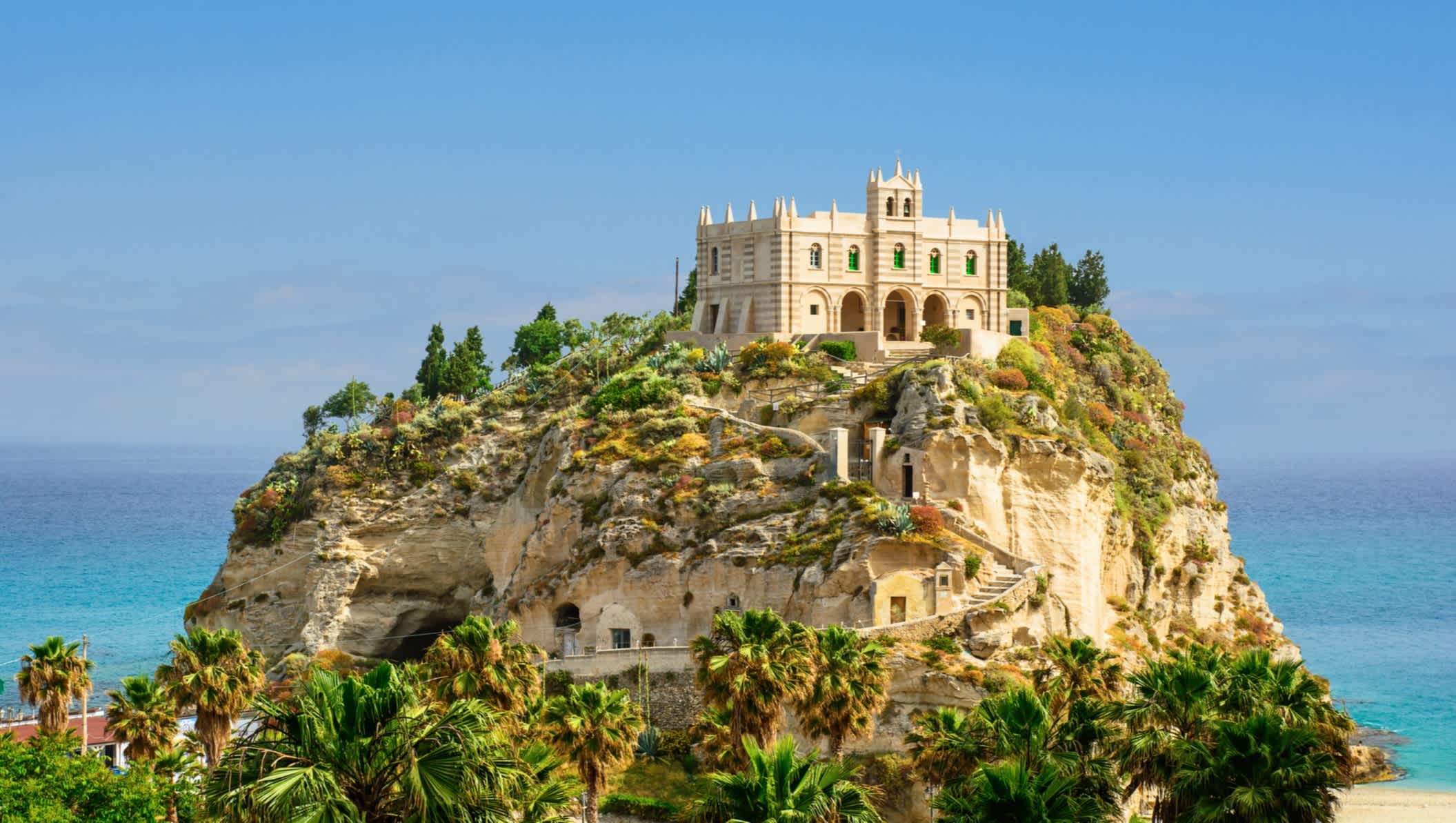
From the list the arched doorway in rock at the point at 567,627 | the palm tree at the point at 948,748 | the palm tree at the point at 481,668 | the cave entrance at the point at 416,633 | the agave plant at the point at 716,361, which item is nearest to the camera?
the palm tree at the point at 948,748

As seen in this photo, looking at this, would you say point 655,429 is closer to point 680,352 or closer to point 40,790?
point 680,352

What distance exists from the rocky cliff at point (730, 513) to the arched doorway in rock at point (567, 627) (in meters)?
0.12

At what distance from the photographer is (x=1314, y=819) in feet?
133

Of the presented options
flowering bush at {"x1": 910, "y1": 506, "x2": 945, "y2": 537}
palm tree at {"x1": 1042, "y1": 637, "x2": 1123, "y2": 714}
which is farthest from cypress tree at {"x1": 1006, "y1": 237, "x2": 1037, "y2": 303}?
palm tree at {"x1": 1042, "y1": 637, "x2": 1123, "y2": 714}

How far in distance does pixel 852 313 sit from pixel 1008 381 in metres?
12.9

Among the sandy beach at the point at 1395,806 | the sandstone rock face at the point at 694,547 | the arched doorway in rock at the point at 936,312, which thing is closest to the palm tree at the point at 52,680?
the sandstone rock face at the point at 694,547

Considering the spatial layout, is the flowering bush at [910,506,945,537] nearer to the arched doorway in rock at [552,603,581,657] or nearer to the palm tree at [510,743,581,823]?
the arched doorway in rock at [552,603,581,657]

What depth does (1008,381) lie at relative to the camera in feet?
285

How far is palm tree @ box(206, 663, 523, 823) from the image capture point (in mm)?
32062

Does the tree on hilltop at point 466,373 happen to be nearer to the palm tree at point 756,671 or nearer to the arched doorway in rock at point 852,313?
the arched doorway in rock at point 852,313

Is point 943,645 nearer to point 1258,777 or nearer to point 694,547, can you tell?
point 694,547

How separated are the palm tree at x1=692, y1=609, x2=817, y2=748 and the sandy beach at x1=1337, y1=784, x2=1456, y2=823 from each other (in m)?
32.1

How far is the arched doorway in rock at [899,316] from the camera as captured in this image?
9712 centimetres

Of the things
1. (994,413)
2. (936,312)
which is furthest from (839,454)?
(936,312)
